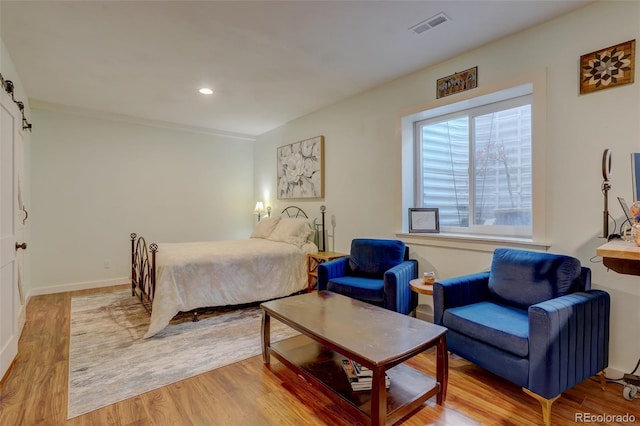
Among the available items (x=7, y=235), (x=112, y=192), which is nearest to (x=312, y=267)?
(x=7, y=235)

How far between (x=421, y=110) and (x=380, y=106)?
0.59 metres

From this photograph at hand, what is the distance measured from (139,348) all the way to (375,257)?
2.30 meters

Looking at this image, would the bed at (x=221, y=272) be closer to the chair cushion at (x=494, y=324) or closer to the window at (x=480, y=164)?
the window at (x=480, y=164)

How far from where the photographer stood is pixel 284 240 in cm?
432

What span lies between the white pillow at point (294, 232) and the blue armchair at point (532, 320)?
224 centimetres

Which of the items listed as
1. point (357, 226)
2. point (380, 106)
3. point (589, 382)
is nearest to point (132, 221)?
point (357, 226)

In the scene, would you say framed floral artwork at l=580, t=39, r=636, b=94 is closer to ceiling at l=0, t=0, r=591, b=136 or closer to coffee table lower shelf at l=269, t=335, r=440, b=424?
ceiling at l=0, t=0, r=591, b=136

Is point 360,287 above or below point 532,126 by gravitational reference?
below

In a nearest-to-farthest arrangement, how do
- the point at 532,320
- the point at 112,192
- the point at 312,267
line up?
the point at 532,320 → the point at 312,267 → the point at 112,192

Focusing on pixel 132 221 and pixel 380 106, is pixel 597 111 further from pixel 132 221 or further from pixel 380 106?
pixel 132 221

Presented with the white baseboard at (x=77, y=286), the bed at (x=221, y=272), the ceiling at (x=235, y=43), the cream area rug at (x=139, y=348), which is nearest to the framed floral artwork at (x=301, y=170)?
the bed at (x=221, y=272)

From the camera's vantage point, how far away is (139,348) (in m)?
2.69

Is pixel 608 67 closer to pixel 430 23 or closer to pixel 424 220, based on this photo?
pixel 430 23

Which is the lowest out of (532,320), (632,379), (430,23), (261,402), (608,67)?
(261,402)
